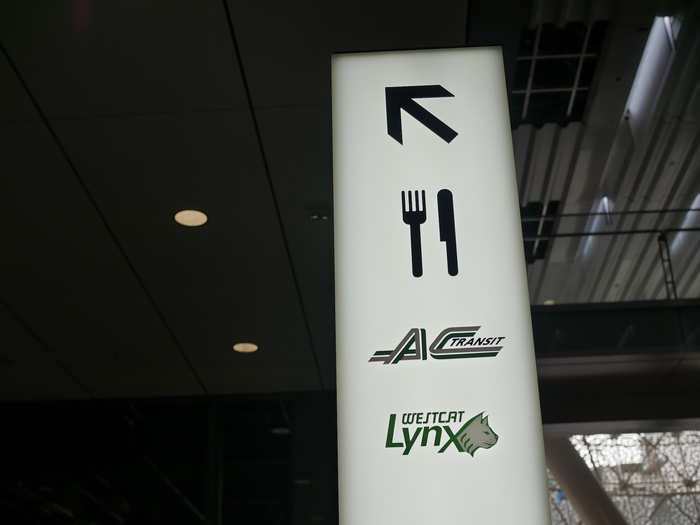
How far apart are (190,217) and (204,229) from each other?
110 mm

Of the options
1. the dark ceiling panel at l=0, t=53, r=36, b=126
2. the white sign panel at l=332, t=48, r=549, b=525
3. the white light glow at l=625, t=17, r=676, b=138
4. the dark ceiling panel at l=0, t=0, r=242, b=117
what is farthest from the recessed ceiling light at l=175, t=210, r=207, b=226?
the white light glow at l=625, t=17, r=676, b=138

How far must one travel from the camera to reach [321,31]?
2830 mm

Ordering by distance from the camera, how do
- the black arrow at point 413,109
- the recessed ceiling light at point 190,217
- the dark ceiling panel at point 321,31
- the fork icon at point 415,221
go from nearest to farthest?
1. the fork icon at point 415,221
2. the black arrow at point 413,109
3. the dark ceiling panel at point 321,31
4. the recessed ceiling light at point 190,217

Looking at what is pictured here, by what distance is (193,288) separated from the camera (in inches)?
173

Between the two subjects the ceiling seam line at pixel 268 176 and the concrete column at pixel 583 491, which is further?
the concrete column at pixel 583 491

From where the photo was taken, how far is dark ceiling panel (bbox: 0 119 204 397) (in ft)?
11.6

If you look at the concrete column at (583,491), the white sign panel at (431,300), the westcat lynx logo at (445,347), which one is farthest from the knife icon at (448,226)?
the concrete column at (583,491)

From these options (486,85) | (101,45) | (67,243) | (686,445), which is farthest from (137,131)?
(686,445)

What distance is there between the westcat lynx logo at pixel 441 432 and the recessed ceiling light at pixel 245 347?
3506 millimetres

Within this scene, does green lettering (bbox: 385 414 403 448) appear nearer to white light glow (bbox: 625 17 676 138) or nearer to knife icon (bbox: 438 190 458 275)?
knife icon (bbox: 438 190 458 275)

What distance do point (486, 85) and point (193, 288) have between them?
8.82 ft

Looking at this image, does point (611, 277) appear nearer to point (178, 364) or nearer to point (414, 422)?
point (178, 364)

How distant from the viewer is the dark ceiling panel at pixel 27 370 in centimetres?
475

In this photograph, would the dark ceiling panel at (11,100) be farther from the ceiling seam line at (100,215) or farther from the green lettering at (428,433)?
→ the green lettering at (428,433)
